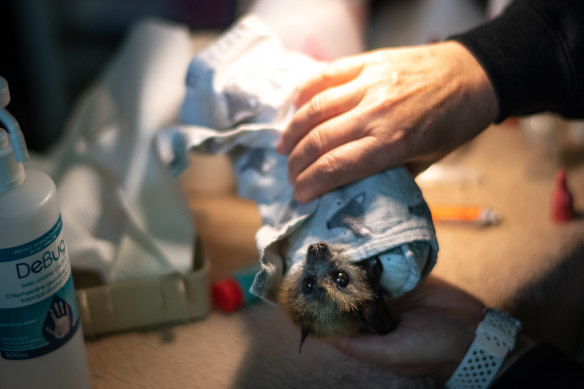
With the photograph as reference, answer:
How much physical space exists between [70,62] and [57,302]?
4.19 feet

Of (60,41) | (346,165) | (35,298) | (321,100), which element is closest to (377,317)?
(346,165)

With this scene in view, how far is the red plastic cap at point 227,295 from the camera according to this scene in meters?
0.91

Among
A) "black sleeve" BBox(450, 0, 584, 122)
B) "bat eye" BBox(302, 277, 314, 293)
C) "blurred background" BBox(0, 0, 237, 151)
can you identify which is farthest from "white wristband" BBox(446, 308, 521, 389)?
"blurred background" BBox(0, 0, 237, 151)

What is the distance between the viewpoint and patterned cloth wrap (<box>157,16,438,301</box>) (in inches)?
28.7

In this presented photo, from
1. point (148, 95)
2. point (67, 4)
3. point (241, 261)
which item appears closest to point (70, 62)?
point (67, 4)

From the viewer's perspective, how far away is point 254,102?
895 mm

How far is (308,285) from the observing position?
75 cm

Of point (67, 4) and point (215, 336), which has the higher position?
point (67, 4)

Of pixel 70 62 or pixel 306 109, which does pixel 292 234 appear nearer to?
pixel 306 109

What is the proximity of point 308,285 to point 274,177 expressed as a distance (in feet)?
0.73

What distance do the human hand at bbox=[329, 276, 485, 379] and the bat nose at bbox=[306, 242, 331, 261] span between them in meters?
0.14

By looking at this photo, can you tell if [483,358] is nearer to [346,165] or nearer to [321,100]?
[346,165]

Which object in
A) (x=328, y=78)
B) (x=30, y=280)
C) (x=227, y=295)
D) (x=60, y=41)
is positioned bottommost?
(x=227, y=295)

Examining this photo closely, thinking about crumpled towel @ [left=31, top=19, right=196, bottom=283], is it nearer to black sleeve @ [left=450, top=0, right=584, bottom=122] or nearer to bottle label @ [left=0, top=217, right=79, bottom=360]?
bottle label @ [left=0, top=217, right=79, bottom=360]
